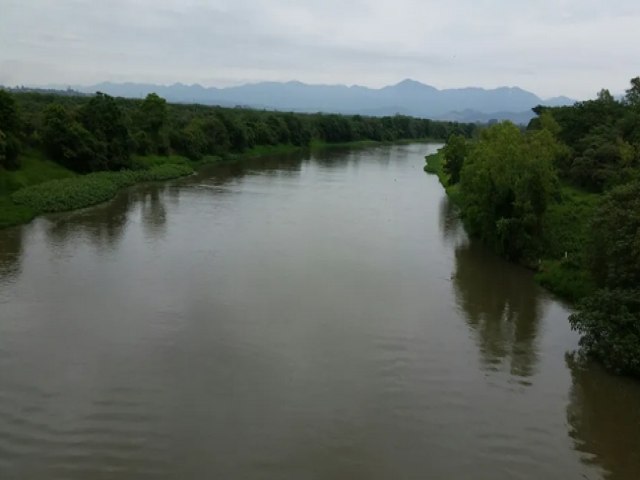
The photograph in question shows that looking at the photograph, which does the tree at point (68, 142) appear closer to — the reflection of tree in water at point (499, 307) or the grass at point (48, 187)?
the grass at point (48, 187)

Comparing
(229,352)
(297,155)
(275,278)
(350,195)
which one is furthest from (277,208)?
(297,155)

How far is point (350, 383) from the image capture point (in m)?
13.3

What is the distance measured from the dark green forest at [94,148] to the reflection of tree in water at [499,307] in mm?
18983

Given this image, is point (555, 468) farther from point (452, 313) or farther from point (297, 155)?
point (297, 155)

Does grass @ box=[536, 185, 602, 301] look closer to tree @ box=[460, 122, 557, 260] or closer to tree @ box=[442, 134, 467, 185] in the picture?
tree @ box=[460, 122, 557, 260]

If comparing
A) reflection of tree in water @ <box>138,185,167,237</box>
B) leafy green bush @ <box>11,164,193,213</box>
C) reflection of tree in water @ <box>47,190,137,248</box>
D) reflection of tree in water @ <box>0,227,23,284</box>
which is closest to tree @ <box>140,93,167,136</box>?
leafy green bush @ <box>11,164,193,213</box>

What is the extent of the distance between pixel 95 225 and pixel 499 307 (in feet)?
58.4

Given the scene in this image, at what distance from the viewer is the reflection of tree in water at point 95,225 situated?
24.8 m

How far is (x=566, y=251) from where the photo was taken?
22703 millimetres

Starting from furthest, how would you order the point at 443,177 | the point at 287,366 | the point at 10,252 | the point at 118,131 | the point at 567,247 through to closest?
the point at 443,177
the point at 118,131
the point at 567,247
the point at 10,252
the point at 287,366

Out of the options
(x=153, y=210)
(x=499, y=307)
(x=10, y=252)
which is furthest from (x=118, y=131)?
(x=499, y=307)

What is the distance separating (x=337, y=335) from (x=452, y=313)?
4185 mm

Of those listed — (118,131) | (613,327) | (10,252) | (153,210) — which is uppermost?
(118,131)

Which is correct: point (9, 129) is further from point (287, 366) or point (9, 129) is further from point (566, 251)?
point (566, 251)
